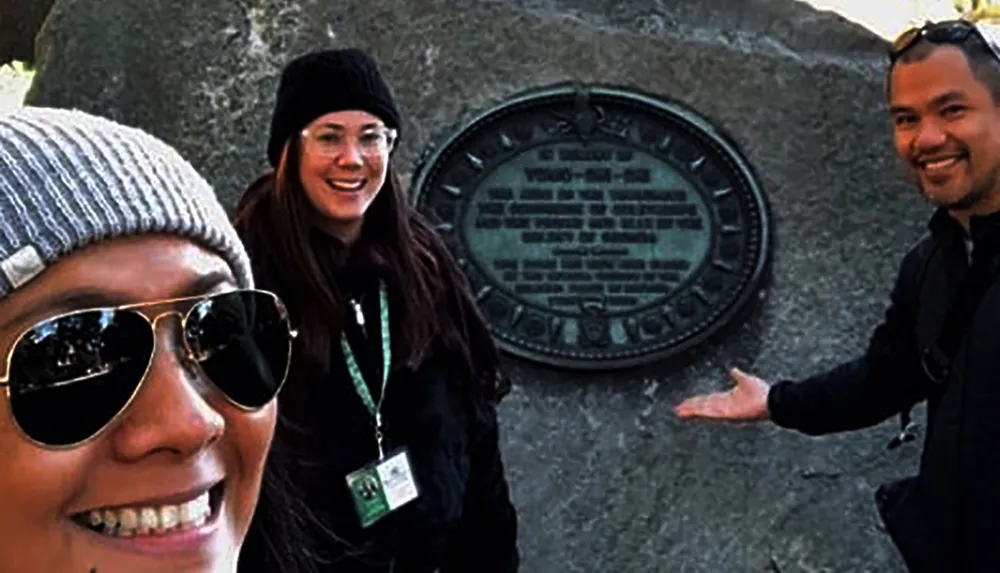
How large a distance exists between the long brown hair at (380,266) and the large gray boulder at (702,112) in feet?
2.80

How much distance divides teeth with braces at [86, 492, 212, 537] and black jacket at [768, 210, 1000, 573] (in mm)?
1878

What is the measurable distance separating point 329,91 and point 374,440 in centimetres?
65

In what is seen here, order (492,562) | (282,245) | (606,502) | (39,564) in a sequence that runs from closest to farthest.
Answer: (39,564) → (282,245) → (492,562) → (606,502)

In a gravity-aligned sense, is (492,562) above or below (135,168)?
below

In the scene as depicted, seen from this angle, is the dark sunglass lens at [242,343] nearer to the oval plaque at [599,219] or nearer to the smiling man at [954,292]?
the smiling man at [954,292]

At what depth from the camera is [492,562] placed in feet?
10.3

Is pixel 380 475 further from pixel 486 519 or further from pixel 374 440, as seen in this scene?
pixel 486 519

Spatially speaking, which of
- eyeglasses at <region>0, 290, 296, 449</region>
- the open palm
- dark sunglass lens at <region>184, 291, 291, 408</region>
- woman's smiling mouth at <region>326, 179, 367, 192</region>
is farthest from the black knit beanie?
eyeglasses at <region>0, 290, 296, 449</region>

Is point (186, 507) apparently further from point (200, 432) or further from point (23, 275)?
point (23, 275)

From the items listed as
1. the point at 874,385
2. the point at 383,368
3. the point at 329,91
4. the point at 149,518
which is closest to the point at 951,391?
the point at 874,385

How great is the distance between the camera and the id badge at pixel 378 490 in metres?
2.84

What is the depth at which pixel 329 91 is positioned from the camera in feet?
9.84

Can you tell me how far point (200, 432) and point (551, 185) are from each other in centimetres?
281

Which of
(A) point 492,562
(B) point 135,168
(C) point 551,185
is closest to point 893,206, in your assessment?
(C) point 551,185
